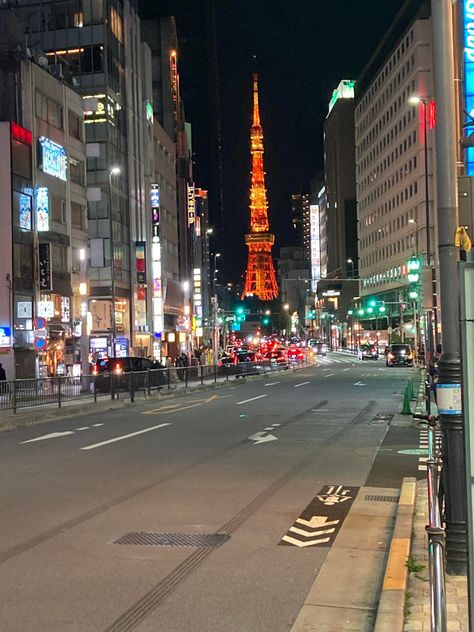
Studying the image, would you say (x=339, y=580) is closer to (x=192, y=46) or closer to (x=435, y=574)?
(x=435, y=574)

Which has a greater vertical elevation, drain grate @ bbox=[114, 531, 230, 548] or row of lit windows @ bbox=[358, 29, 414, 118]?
row of lit windows @ bbox=[358, 29, 414, 118]

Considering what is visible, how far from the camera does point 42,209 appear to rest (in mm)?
41781

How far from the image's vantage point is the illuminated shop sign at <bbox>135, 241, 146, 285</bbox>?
59828 mm

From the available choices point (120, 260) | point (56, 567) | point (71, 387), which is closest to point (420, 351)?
point (120, 260)

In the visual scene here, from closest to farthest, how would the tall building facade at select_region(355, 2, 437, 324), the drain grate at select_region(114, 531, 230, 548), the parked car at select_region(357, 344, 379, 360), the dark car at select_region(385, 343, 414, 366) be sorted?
the drain grate at select_region(114, 531, 230, 548) → the dark car at select_region(385, 343, 414, 366) → the parked car at select_region(357, 344, 379, 360) → the tall building facade at select_region(355, 2, 437, 324)

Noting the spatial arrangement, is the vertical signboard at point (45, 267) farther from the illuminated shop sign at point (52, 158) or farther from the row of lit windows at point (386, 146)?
the row of lit windows at point (386, 146)

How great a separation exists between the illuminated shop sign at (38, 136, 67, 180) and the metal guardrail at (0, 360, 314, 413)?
52.5 ft

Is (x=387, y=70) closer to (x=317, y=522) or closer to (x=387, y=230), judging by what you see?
(x=387, y=230)

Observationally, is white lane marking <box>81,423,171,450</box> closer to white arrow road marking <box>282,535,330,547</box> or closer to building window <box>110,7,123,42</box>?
white arrow road marking <box>282,535,330,547</box>

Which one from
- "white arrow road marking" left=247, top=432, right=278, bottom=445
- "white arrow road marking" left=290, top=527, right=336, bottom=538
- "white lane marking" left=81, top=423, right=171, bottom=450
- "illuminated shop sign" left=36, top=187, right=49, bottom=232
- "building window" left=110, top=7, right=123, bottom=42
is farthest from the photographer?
"building window" left=110, top=7, right=123, bottom=42

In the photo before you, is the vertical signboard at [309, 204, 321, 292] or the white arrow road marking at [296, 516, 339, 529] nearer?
the white arrow road marking at [296, 516, 339, 529]

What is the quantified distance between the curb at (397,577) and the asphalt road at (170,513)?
70cm

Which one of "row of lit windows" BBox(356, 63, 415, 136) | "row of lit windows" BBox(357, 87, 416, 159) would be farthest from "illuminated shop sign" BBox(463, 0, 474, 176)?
"row of lit windows" BBox(356, 63, 415, 136)

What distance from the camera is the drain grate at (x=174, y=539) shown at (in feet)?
24.6
